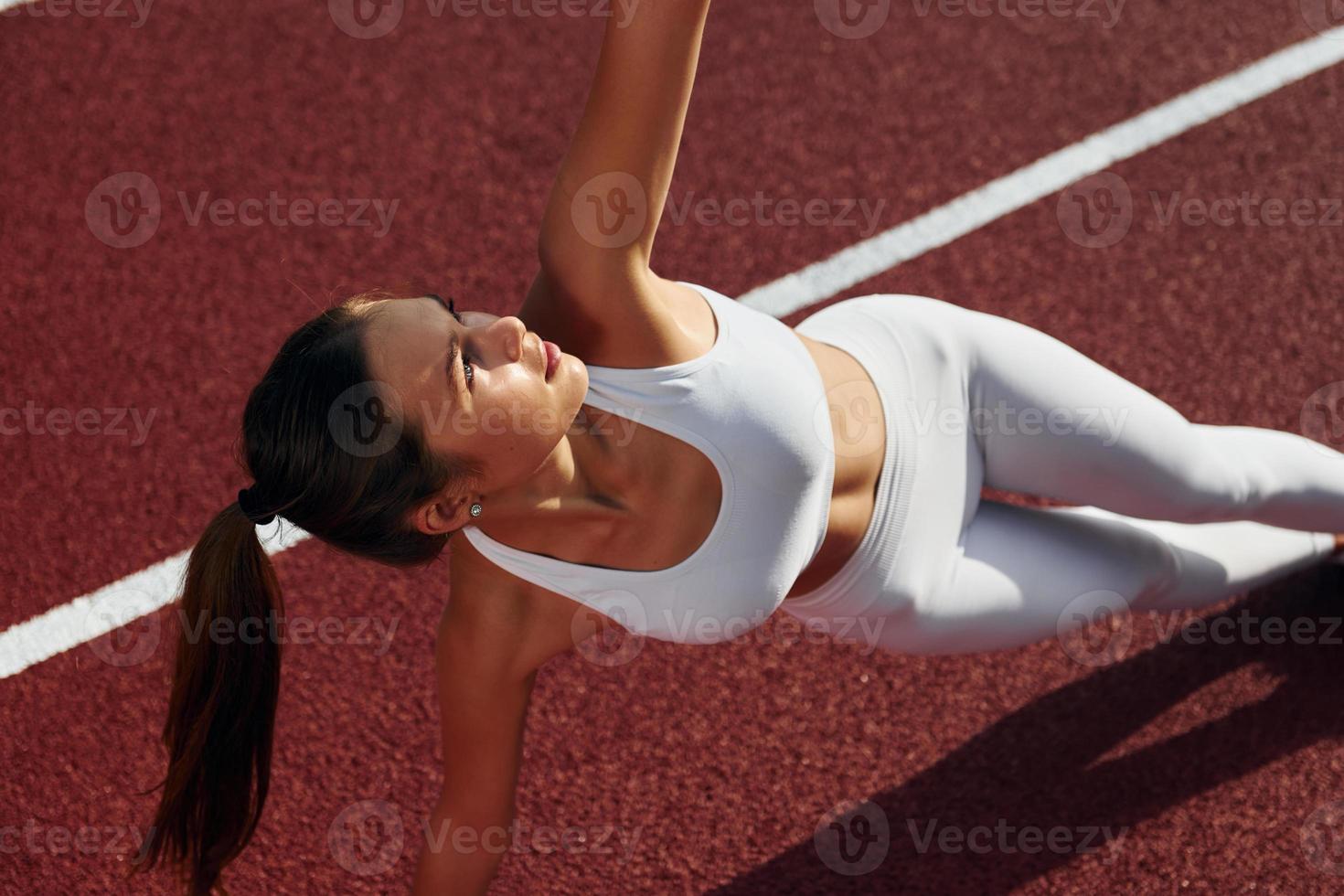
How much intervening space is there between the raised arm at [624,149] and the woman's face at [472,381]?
0.59 feet

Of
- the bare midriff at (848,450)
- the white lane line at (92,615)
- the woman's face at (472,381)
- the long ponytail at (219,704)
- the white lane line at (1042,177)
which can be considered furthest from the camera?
the white lane line at (1042,177)

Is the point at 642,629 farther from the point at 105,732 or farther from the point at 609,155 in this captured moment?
the point at 105,732

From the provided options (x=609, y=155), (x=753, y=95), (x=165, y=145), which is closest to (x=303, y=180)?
(x=165, y=145)

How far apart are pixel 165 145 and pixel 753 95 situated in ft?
6.34

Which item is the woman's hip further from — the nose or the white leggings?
the nose

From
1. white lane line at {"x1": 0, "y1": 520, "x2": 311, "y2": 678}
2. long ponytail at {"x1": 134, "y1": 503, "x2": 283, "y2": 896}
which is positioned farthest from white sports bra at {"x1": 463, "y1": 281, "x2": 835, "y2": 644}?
white lane line at {"x1": 0, "y1": 520, "x2": 311, "y2": 678}

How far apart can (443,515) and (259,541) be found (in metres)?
0.33

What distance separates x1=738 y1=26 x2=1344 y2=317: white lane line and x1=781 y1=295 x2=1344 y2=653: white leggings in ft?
3.87

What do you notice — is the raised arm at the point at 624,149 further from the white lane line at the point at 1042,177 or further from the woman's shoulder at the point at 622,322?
the white lane line at the point at 1042,177

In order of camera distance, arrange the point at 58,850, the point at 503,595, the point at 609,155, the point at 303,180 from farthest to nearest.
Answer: the point at 303,180 → the point at 58,850 → the point at 503,595 → the point at 609,155

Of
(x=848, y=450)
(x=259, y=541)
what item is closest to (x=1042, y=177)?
(x=848, y=450)

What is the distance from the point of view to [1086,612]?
8.89 feet

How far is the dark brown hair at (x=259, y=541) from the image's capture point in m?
1.91

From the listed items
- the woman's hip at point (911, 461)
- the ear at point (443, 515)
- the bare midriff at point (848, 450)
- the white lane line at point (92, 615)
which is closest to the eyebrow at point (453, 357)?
the ear at point (443, 515)
